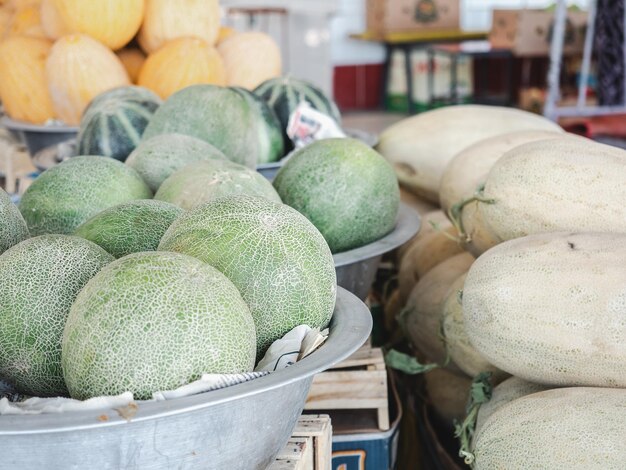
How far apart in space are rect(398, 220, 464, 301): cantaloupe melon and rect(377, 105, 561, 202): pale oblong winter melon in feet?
0.91

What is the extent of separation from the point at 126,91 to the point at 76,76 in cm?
44

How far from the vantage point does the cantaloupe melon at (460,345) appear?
1656 mm

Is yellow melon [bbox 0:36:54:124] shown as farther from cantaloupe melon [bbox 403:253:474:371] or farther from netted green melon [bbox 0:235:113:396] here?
netted green melon [bbox 0:235:113:396]

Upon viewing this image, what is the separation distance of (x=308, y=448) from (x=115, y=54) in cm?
213

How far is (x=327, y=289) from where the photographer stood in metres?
1.11

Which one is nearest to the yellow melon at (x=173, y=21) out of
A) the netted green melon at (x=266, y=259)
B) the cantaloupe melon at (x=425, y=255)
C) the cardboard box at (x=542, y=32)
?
the cantaloupe melon at (x=425, y=255)

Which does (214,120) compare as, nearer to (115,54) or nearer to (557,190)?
(557,190)

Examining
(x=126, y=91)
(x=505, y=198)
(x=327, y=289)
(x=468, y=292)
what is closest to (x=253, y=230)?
(x=327, y=289)

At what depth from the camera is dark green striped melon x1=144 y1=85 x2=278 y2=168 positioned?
6.25ft

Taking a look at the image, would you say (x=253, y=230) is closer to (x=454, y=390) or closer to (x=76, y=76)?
(x=454, y=390)

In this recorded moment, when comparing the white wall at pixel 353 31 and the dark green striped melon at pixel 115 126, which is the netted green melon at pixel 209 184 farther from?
the white wall at pixel 353 31

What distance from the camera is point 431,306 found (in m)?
1.96

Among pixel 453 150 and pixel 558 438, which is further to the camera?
pixel 453 150

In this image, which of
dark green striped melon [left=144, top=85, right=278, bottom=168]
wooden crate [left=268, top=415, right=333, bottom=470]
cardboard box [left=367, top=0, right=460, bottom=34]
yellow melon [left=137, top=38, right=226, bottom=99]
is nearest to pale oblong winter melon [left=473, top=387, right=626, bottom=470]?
wooden crate [left=268, top=415, right=333, bottom=470]
